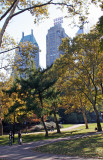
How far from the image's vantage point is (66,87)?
2684 centimetres

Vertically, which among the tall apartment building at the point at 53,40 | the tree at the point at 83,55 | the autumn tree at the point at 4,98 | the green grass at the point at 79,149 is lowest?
the green grass at the point at 79,149

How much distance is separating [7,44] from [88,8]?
22.3 ft

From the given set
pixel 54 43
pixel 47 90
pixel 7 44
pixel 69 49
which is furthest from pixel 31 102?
pixel 54 43

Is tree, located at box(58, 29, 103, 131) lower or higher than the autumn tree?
higher

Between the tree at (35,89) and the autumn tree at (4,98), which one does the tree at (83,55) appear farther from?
the autumn tree at (4,98)

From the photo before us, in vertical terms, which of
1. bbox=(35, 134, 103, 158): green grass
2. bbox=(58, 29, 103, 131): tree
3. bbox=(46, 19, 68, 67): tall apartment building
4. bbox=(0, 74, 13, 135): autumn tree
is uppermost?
bbox=(46, 19, 68, 67): tall apartment building

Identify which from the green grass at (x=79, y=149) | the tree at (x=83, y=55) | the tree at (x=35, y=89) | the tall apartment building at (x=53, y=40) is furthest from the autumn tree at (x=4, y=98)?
the tall apartment building at (x=53, y=40)

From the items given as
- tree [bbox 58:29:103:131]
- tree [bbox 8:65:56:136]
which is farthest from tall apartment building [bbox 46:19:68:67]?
tree [bbox 8:65:56:136]

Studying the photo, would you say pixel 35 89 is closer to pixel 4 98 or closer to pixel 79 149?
pixel 4 98

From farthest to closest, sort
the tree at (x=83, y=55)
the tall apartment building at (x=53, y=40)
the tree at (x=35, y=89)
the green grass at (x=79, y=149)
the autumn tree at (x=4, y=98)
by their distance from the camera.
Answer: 1. the tall apartment building at (x=53, y=40)
2. the autumn tree at (x=4, y=98)
3. the tree at (x=83, y=55)
4. the tree at (x=35, y=89)
5. the green grass at (x=79, y=149)

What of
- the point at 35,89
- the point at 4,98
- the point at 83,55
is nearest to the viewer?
the point at 35,89

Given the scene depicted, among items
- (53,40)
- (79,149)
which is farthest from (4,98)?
(53,40)

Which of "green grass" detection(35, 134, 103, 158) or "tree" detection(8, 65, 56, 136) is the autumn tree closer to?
"tree" detection(8, 65, 56, 136)

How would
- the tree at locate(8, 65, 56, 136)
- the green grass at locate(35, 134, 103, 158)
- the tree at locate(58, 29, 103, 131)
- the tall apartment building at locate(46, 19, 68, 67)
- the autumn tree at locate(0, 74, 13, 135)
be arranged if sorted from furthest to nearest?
the tall apartment building at locate(46, 19, 68, 67) → the autumn tree at locate(0, 74, 13, 135) → the tree at locate(58, 29, 103, 131) → the tree at locate(8, 65, 56, 136) → the green grass at locate(35, 134, 103, 158)
